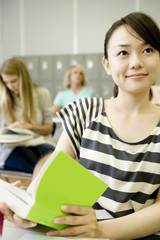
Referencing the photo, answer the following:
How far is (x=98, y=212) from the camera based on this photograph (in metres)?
0.74

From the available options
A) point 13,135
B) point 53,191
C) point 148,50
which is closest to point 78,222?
point 53,191

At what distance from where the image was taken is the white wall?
4.32 m

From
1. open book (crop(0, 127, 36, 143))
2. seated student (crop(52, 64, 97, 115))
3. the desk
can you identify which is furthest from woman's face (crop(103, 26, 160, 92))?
seated student (crop(52, 64, 97, 115))

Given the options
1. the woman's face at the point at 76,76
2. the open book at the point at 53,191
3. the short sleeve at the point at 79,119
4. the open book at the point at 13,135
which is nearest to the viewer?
the open book at the point at 53,191

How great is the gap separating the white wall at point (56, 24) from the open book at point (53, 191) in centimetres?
416

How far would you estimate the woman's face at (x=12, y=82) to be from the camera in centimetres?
186

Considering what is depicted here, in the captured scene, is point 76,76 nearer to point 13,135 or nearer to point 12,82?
point 12,82

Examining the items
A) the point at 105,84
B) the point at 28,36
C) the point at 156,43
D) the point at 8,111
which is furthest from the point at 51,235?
the point at 28,36

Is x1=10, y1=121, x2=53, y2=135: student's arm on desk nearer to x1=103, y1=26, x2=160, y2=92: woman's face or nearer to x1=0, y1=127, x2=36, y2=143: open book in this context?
x1=0, y1=127, x2=36, y2=143: open book

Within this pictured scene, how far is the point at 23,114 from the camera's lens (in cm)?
195

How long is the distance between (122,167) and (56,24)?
4329 mm

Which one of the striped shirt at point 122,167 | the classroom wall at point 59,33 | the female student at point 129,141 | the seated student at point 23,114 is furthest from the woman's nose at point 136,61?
the classroom wall at point 59,33

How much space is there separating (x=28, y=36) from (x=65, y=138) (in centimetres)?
435

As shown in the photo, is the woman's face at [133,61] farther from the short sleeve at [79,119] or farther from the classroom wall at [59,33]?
the classroom wall at [59,33]
